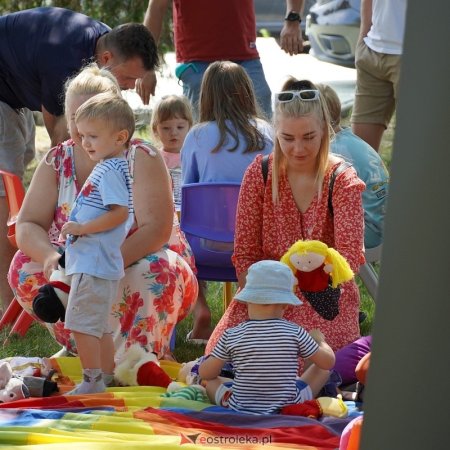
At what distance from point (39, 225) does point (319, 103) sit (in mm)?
1355

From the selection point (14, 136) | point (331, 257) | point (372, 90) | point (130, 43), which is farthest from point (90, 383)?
point (372, 90)

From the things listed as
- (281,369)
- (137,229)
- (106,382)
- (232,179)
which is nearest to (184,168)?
(232,179)

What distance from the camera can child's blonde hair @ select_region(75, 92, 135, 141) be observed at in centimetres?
400

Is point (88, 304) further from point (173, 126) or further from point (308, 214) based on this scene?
point (173, 126)

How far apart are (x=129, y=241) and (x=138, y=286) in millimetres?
202

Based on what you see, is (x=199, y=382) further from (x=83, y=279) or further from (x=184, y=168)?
(x=184, y=168)

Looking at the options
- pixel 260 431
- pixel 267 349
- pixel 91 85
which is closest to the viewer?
pixel 260 431

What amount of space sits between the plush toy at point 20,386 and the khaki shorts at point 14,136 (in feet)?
6.60

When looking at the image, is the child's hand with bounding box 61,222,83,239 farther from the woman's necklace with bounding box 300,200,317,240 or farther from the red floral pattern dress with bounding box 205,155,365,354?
the woman's necklace with bounding box 300,200,317,240

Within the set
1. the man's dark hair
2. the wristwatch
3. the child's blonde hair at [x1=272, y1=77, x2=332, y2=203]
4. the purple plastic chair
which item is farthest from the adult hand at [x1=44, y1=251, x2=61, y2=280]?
the wristwatch

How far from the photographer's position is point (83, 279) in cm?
389

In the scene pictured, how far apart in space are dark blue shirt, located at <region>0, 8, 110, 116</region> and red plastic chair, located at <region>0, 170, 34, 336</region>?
466mm

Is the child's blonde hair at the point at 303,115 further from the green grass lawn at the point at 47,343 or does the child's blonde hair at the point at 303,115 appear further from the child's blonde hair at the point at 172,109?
the child's blonde hair at the point at 172,109

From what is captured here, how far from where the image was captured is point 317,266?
12.9 ft
